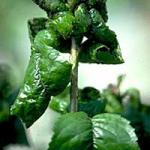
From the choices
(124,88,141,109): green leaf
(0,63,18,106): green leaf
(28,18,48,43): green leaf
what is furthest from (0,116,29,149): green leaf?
(28,18,48,43): green leaf

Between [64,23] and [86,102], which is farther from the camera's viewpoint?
[86,102]

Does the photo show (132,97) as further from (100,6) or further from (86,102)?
(100,6)

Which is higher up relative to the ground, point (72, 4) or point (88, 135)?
point (72, 4)

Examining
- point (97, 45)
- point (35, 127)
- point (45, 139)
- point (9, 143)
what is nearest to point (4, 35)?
point (35, 127)

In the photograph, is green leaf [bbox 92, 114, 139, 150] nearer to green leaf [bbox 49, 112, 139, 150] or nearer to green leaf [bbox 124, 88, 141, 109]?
green leaf [bbox 49, 112, 139, 150]

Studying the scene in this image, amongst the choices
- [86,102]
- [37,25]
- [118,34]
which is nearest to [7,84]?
[86,102]

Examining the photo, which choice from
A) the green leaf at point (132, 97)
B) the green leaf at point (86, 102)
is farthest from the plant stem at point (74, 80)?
the green leaf at point (132, 97)
